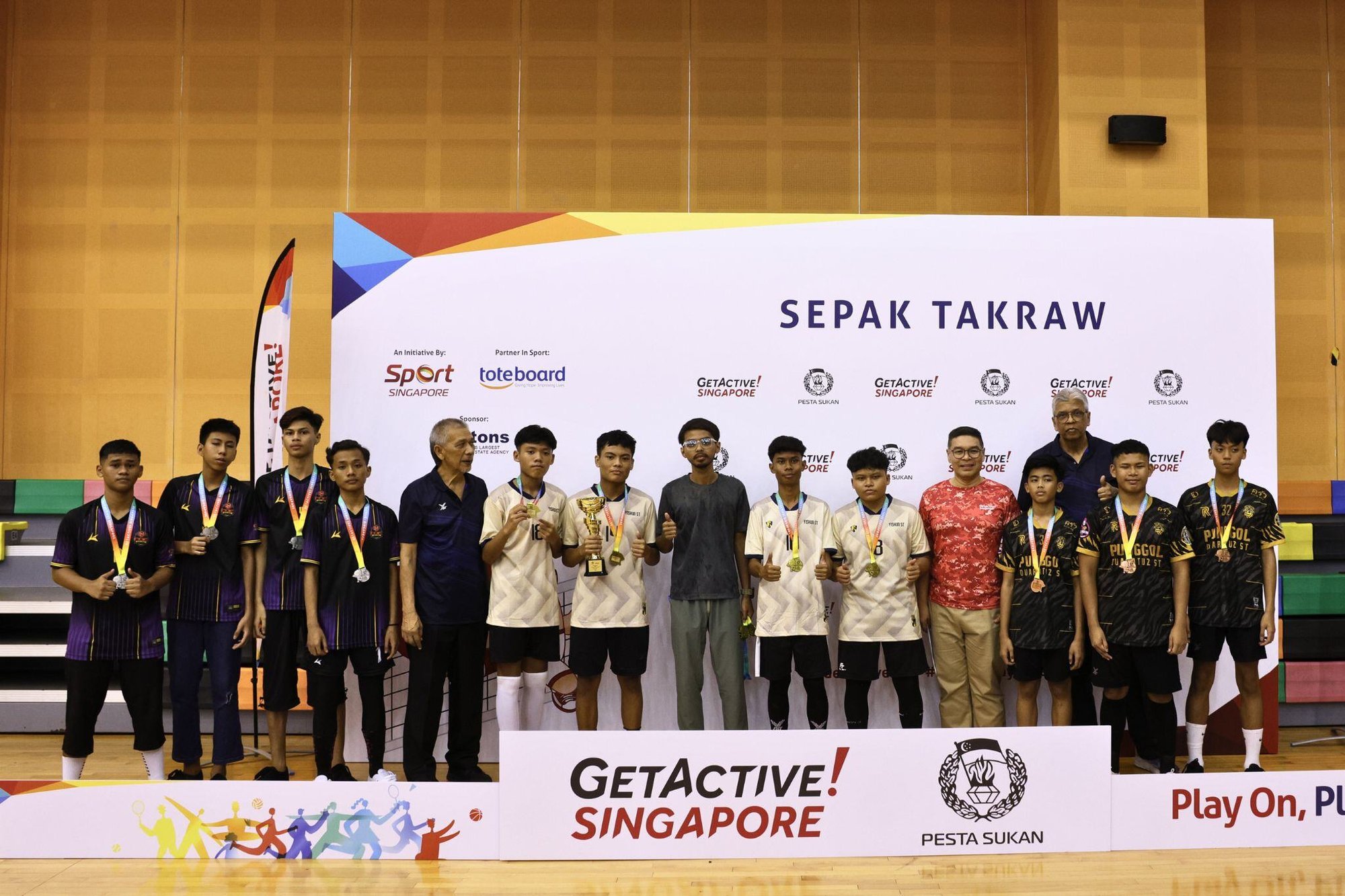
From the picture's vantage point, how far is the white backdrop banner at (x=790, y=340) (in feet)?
18.5

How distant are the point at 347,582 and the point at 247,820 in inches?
46.4

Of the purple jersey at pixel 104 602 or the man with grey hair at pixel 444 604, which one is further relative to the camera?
the man with grey hair at pixel 444 604

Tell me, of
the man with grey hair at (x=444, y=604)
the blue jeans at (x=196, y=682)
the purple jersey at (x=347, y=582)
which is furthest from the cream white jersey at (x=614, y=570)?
the blue jeans at (x=196, y=682)

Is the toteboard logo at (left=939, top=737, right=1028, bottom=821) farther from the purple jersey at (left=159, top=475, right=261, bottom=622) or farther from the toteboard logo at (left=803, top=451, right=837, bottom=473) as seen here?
the purple jersey at (left=159, top=475, right=261, bottom=622)

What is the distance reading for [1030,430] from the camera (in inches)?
226

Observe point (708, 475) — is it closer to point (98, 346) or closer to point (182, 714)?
point (182, 714)

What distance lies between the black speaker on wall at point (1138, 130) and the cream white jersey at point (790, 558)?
382 cm

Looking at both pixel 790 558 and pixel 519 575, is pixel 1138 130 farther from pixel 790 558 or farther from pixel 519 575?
pixel 519 575

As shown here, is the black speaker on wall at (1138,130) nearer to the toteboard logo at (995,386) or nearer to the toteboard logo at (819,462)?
the toteboard logo at (995,386)

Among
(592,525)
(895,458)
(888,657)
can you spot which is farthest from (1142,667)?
(592,525)

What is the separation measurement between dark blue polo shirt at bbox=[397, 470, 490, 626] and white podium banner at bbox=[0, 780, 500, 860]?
107cm

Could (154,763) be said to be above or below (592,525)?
below

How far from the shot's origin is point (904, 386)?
575 centimetres

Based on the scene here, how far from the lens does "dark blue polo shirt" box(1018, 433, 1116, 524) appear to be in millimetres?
5305
